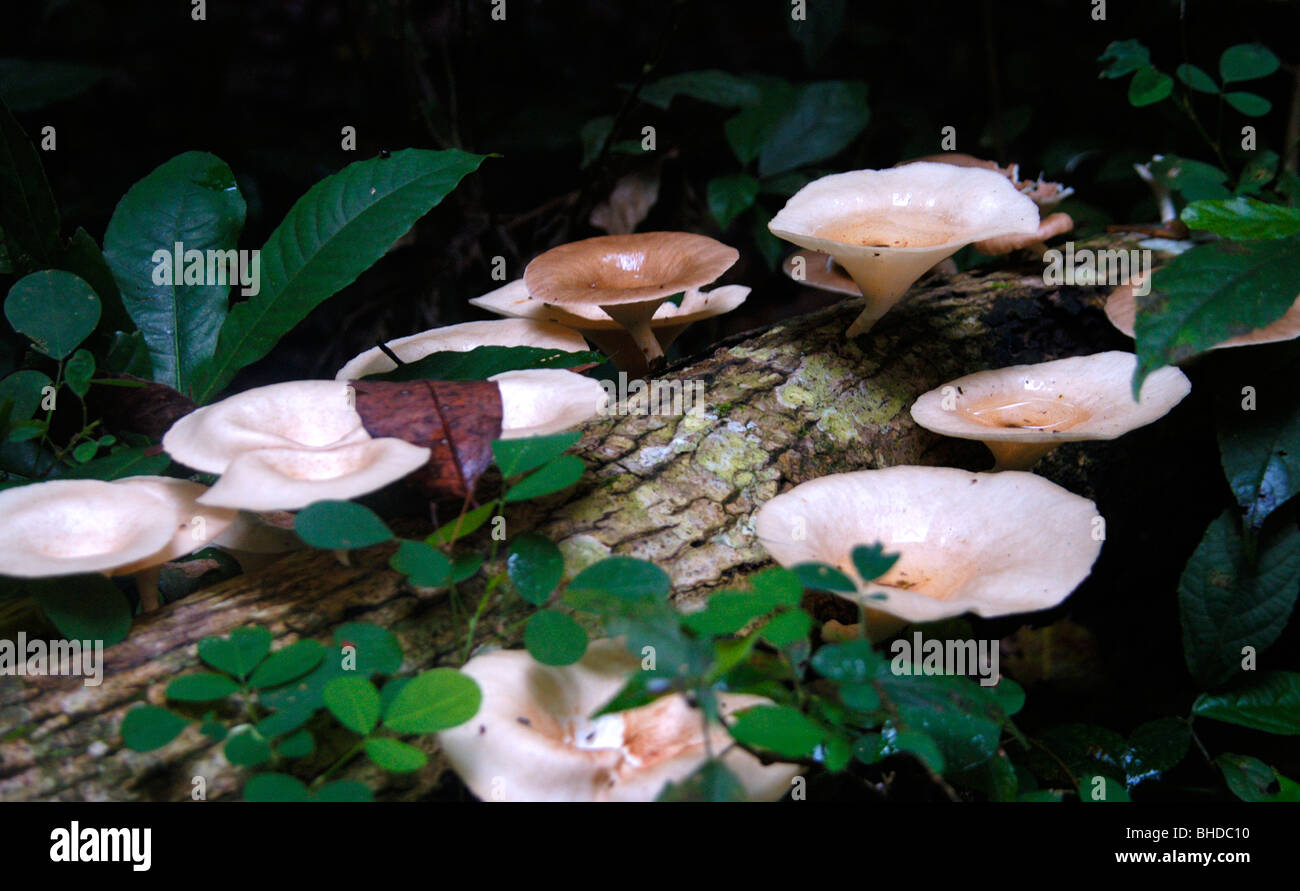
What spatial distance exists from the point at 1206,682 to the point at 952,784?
0.89m

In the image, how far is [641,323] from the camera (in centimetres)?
254

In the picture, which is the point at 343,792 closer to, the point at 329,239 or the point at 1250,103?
the point at 329,239

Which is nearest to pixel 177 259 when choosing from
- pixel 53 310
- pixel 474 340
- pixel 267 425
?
pixel 53 310

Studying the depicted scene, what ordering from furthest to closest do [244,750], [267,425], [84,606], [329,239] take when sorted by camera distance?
1. [329,239]
2. [267,425]
3. [84,606]
4. [244,750]

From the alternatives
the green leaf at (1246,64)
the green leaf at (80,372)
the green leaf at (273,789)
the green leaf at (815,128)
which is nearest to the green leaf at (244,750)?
the green leaf at (273,789)

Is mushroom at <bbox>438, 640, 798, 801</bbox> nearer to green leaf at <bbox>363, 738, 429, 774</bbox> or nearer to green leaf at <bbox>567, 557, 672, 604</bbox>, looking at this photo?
green leaf at <bbox>363, 738, 429, 774</bbox>

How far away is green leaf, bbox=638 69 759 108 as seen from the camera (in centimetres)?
387

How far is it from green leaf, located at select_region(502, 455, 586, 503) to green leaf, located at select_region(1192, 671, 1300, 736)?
167 centimetres

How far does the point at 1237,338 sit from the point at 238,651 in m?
2.27

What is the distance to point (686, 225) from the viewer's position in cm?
443

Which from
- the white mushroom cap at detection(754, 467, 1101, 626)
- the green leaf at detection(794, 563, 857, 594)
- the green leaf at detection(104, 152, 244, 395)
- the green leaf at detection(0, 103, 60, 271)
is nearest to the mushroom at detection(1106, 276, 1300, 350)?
the white mushroom cap at detection(754, 467, 1101, 626)

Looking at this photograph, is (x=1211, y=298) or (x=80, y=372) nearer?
(x=1211, y=298)
